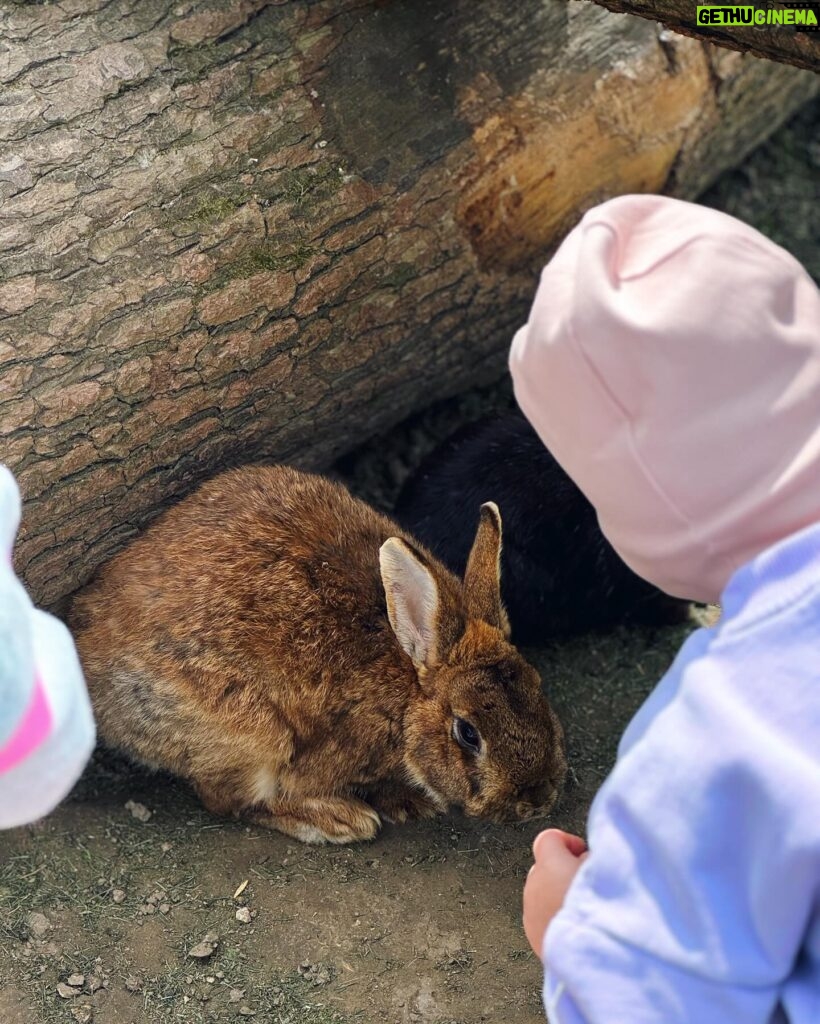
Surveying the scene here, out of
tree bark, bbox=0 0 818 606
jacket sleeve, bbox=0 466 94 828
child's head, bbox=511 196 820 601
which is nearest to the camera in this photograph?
jacket sleeve, bbox=0 466 94 828

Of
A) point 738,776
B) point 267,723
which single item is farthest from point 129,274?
point 738,776

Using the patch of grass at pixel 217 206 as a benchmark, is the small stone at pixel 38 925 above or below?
below

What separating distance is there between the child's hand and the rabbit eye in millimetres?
622

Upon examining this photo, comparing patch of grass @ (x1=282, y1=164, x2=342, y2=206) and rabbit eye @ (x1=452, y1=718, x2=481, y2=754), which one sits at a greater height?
patch of grass @ (x1=282, y1=164, x2=342, y2=206)

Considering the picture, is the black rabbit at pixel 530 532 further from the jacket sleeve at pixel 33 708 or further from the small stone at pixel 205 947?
the jacket sleeve at pixel 33 708

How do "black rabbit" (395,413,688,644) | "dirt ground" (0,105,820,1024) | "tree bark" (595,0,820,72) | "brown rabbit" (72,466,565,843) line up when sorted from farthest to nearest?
"black rabbit" (395,413,688,644), "brown rabbit" (72,466,565,843), "dirt ground" (0,105,820,1024), "tree bark" (595,0,820,72)

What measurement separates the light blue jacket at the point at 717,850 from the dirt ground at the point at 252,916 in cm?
91

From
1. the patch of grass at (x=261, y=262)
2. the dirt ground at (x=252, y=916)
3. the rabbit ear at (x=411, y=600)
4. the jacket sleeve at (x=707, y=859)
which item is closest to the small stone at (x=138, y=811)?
the dirt ground at (x=252, y=916)

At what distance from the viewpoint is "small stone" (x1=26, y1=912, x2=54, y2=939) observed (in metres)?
2.72

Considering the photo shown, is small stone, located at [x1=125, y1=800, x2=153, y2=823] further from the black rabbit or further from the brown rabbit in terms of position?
the black rabbit

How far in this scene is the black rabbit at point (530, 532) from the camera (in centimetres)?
351

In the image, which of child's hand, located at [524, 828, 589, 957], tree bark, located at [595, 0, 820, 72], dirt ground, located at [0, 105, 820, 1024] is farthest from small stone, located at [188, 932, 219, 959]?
tree bark, located at [595, 0, 820, 72]

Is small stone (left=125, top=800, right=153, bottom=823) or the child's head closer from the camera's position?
the child's head

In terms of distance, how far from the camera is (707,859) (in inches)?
71.3
